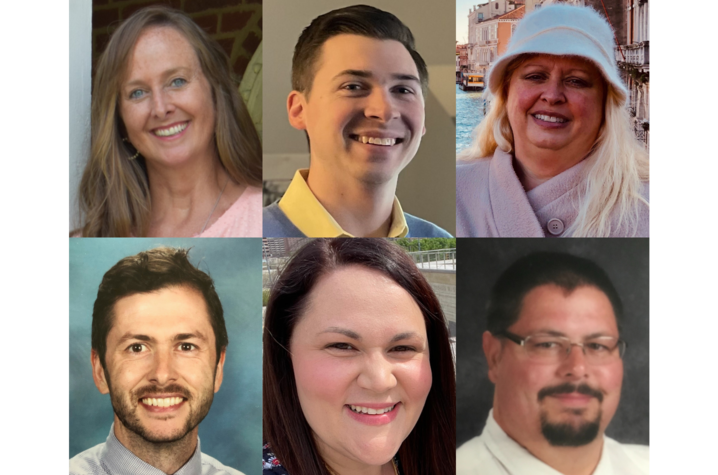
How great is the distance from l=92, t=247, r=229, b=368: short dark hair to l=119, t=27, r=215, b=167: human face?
335mm

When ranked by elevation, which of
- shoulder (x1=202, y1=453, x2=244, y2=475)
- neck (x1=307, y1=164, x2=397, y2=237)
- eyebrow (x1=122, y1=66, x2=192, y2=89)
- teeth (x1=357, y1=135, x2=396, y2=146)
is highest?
eyebrow (x1=122, y1=66, x2=192, y2=89)

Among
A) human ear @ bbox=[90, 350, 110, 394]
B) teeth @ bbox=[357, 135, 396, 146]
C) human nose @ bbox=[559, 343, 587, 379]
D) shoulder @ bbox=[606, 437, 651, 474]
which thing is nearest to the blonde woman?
teeth @ bbox=[357, 135, 396, 146]

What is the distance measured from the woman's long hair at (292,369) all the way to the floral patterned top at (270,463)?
0.02 meters

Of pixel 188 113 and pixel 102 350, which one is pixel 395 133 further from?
pixel 102 350

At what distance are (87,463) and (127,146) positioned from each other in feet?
3.70

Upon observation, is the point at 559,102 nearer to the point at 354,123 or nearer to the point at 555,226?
the point at 555,226

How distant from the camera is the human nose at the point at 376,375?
2.00 meters

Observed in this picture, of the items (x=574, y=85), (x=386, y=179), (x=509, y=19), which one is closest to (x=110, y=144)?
(x=386, y=179)

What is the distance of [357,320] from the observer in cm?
204

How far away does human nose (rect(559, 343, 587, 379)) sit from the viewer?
213 centimetres

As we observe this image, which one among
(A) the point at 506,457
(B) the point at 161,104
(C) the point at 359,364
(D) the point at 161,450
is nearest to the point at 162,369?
(D) the point at 161,450

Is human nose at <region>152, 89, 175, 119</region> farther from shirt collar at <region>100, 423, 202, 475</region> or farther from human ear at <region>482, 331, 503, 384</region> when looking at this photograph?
human ear at <region>482, 331, 503, 384</region>

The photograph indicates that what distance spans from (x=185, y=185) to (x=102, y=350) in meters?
0.65

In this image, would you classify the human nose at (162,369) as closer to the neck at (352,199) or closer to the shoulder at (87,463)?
the shoulder at (87,463)
